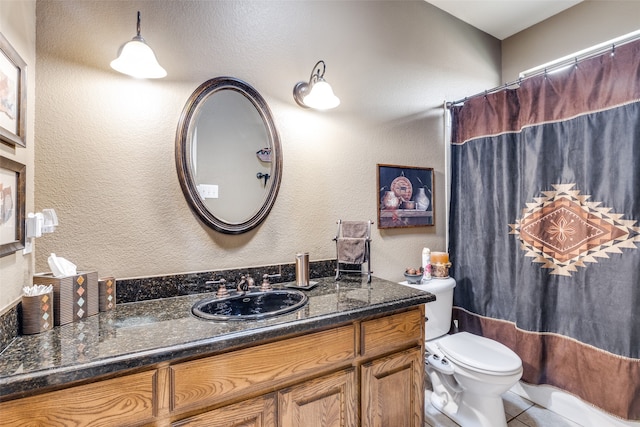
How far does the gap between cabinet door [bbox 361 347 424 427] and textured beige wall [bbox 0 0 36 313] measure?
4.12ft

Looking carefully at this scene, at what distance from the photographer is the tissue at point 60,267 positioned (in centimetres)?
110

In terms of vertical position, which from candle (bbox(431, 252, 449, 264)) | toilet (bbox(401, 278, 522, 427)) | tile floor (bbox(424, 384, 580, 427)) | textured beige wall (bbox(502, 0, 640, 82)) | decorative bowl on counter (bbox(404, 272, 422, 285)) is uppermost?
textured beige wall (bbox(502, 0, 640, 82))

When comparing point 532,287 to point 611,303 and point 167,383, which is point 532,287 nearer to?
point 611,303

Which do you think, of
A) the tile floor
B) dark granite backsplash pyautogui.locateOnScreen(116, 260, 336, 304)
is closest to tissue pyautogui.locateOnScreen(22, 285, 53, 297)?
Answer: dark granite backsplash pyautogui.locateOnScreen(116, 260, 336, 304)

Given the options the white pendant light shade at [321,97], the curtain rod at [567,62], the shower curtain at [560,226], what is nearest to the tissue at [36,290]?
the white pendant light shade at [321,97]

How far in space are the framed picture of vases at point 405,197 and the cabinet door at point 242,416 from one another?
1.31m

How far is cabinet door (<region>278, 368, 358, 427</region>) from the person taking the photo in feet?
3.58

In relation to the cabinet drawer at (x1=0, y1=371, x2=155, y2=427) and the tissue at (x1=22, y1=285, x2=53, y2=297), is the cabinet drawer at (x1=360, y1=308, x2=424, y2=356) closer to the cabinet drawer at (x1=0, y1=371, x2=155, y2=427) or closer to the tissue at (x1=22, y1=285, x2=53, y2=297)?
the cabinet drawer at (x1=0, y1=371, x2=155, y2=427)

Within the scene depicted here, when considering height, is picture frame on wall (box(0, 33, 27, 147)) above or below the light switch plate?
above

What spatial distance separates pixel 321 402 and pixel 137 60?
5.00ft

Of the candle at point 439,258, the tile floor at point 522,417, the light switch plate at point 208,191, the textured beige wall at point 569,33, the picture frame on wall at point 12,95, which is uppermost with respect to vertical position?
the textured beige wall at point 569,33

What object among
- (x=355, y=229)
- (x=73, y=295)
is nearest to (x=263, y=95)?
(x=355, y=229)

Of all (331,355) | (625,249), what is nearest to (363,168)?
(331,355)

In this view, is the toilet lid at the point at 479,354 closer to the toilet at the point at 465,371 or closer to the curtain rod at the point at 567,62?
the toilet at the point at 465,371
